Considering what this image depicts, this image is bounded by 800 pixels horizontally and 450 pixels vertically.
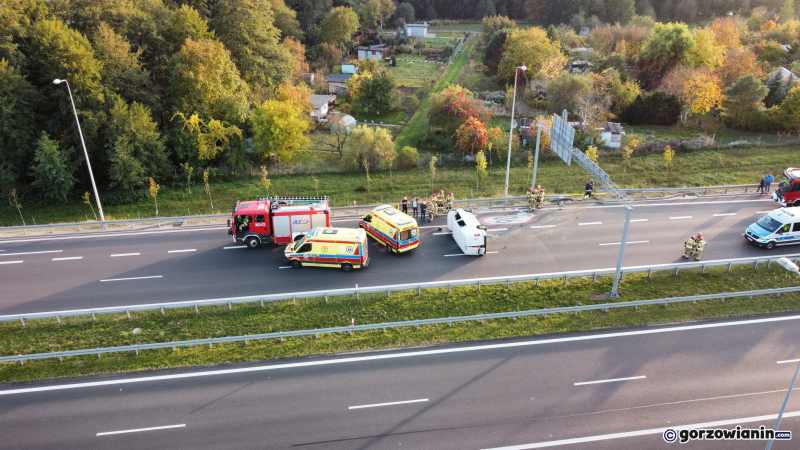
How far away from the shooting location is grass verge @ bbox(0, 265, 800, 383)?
19.7m

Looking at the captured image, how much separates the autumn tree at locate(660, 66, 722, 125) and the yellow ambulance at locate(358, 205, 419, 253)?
36.9 metres

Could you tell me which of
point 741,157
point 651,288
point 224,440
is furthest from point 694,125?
point 224,440

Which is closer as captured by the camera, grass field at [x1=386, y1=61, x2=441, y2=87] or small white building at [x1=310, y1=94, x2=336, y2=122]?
small white building at [x1=310, y1=94, x2=336, y2=122]

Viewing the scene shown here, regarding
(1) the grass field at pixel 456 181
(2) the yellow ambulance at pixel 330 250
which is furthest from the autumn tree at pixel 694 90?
(2) the yellow ambulance at pixel 330 250

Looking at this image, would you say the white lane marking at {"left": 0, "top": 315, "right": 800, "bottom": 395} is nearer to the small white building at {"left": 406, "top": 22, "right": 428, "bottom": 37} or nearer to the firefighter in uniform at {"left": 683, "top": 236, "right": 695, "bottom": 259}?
the firefighter in uniform at {"left": 683, "top": 236, "right": 695, "bottom": 259}

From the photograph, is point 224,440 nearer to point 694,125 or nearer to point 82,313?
point 82,313

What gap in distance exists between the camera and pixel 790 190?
3105 centimetres

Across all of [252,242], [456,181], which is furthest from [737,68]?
[252,242]

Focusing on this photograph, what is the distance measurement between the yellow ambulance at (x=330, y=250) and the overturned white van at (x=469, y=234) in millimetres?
5279

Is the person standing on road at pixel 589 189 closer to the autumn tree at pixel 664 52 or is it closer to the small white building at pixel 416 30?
the autumn tree at pixel 664 52

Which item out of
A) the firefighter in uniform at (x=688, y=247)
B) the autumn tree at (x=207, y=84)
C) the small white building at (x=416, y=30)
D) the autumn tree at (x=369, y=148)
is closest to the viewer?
the firefighter in uniform at (x=688, y=247)

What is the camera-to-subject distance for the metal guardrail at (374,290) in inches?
851

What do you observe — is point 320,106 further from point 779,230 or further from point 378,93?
point 779,230

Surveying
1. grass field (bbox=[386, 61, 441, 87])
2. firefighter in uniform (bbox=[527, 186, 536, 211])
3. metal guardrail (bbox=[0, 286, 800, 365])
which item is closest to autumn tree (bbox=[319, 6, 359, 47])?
grass field (bbox=[386, 61, 441, 87])
